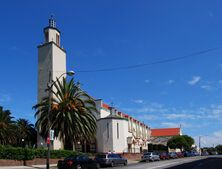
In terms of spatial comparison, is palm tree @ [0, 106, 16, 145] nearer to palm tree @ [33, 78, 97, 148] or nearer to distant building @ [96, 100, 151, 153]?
palm tree @ [33, 78, 97, 148]

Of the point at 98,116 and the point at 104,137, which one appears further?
the point at 98,116

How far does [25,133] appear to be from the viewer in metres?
74.1

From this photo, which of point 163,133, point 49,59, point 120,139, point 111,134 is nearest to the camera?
point 49,59

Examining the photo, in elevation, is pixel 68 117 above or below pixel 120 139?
above

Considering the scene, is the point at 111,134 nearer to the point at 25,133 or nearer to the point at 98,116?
the point at 98,116

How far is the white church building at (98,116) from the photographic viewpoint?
63.3 meters

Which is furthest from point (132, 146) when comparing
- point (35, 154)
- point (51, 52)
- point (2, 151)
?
point (2, 151)

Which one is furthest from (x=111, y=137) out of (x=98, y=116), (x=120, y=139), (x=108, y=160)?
(x=108, y=160)

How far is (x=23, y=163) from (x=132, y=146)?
43.2m

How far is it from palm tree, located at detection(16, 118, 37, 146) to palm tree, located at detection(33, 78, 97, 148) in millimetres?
19876

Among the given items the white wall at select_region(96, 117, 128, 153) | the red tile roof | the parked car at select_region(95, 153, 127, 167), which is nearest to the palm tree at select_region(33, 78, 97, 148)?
the parked car at select_region(95, 153, 127, 167)

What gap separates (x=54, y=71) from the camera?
207 ft

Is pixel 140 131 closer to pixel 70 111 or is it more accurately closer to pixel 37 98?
pixel 37 98

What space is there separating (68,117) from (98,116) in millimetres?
25754
